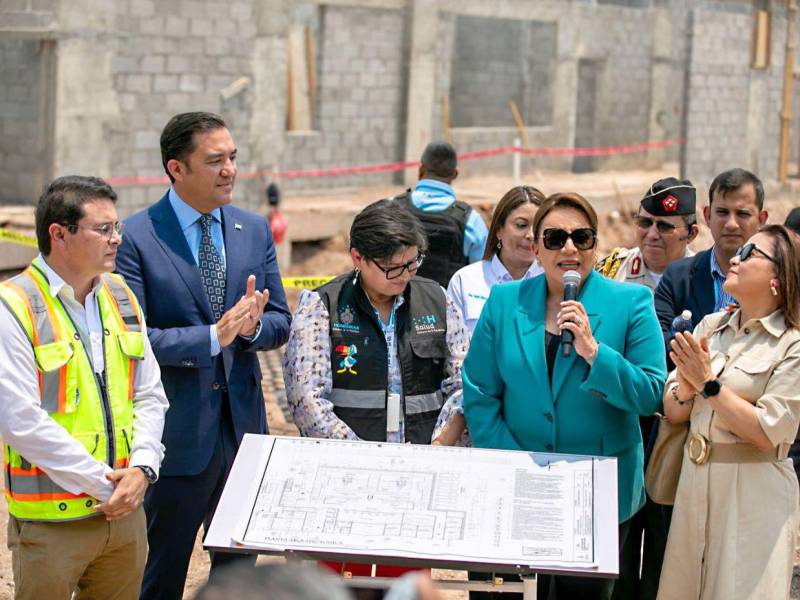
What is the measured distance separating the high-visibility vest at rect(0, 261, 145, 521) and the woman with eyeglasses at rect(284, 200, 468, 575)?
68 cm

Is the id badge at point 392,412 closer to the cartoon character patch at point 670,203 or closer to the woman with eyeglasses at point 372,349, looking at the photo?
the woman with eyeglasses at point 372,349

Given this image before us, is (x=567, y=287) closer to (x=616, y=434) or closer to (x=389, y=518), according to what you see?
(x=616, y=434)

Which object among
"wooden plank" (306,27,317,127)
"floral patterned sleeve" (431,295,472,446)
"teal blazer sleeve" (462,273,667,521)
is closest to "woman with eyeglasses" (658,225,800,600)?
"teal blazer sleeve" (462,273,667,521)

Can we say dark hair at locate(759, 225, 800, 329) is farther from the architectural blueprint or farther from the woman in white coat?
the woman in white coat

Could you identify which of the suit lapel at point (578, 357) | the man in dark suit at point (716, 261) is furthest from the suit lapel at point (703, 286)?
the suit lapel at point (578, 357)

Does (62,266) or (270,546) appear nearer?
(270,546)

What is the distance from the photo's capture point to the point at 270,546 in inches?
144

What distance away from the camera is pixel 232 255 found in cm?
461

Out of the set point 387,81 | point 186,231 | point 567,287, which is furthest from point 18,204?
point 567,287

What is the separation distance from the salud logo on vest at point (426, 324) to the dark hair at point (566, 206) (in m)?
0.51

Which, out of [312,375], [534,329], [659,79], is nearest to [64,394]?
[312,375]

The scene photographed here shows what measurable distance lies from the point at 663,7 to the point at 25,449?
2063 cm

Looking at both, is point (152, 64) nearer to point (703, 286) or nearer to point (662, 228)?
point (662, 228)

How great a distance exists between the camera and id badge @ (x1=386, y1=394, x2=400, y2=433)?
442 cm
